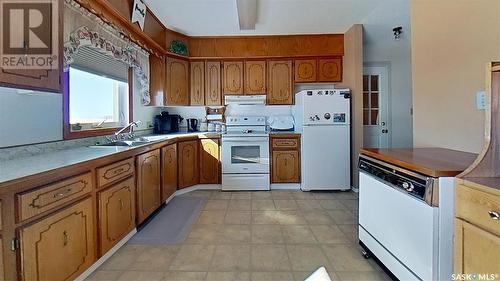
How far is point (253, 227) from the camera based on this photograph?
2.98 metres

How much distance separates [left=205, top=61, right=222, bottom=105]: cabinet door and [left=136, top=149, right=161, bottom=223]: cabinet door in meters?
1.74

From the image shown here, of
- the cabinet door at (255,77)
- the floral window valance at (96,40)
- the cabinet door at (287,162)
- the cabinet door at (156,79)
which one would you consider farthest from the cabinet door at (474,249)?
the cabinet door at (156,79)

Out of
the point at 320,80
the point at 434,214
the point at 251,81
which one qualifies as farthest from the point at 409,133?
the point at 434,214

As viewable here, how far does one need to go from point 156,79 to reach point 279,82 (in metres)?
2.00

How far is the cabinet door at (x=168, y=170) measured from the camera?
3623mm

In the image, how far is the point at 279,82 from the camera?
4.86 meters

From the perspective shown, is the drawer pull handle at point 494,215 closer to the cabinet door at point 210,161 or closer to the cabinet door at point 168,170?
the cabinet door at point 168,170

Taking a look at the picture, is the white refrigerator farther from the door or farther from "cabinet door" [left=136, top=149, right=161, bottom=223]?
"cabinet door" [left=136, top=149, right=161, bottom=223]

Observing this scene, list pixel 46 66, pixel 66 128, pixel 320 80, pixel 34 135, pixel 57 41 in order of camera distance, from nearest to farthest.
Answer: pixel 46 66 → pixel 57 41 → pixel 34 135 → pixel 66 128 → pixel 320 80

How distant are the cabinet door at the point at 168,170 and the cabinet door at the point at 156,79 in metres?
0.82

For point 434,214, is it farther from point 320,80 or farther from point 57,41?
point 320,80

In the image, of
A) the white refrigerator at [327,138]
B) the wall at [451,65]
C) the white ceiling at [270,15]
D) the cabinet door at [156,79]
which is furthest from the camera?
the white refrigerator at [327,138]

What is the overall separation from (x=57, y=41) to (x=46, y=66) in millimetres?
230

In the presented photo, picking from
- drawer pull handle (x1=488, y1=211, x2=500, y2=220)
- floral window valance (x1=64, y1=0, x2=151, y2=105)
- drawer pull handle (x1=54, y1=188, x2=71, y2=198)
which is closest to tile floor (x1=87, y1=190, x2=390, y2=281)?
drawer pull handle (x1=54, y1=188, x2=71, y2=198)
